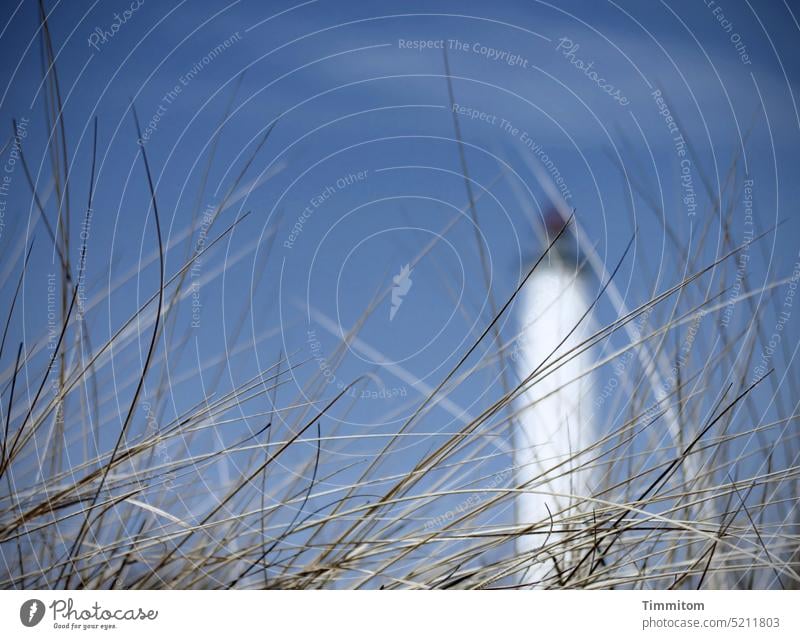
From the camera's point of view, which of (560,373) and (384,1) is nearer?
(560,373)

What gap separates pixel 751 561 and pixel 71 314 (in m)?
1.16

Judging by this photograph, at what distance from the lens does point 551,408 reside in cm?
145

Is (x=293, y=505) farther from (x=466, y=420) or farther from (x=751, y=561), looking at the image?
(x=751, y=561)

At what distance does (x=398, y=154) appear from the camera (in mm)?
1535

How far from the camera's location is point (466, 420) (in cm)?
141

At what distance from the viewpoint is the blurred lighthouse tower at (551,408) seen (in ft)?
4.56

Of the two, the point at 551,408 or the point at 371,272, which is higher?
the point at 371,272

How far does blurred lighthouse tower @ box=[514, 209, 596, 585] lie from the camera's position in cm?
139

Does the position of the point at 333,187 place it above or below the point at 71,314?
above

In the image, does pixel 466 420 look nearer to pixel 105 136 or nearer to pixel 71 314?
pixel 71 314
